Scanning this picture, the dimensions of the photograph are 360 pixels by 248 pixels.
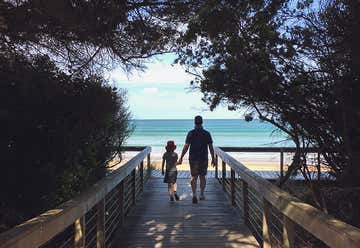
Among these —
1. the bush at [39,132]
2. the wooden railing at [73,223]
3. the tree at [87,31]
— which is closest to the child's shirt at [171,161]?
the wooden railing at [73,223]

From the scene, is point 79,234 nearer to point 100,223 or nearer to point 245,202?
point 100,223

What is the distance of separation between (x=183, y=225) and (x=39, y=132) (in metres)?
2.62

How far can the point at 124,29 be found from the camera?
4867 mm

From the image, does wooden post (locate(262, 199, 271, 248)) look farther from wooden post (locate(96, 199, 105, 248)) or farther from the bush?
the bush

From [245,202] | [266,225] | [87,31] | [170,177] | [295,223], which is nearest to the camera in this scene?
[295,223]

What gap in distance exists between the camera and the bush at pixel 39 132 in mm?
3941

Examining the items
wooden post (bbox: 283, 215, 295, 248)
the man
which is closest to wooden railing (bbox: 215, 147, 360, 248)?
wooden post (bbox: 283, 215, 295, 248)

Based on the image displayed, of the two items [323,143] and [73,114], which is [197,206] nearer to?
[323,143]

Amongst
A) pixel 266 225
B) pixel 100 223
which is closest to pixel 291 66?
pixel 266 225

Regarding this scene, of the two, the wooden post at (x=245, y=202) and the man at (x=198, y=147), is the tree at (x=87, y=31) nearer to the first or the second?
the wooden post at (x=245, y=202)

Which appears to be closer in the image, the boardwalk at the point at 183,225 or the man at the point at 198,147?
the boardwalk at the point at 183,225

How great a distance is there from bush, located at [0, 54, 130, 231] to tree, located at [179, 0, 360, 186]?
1.36 metres

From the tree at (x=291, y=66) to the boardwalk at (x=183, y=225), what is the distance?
1.37 metres

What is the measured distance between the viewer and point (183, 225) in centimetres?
591
